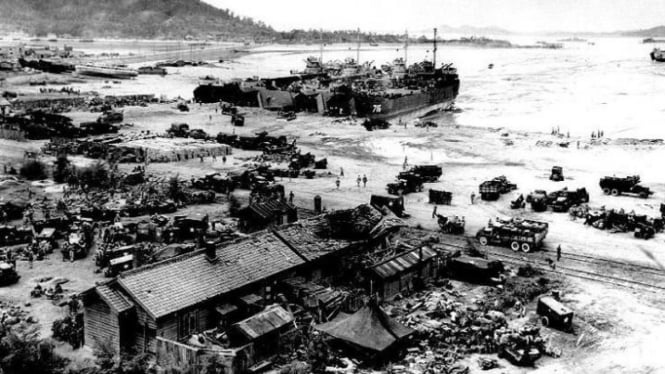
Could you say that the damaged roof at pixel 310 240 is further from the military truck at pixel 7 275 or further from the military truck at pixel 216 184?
the military truck at pixel 216 184

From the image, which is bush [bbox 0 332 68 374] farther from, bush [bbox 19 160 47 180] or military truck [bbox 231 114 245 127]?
military truck [bbox 231 114 245 127]

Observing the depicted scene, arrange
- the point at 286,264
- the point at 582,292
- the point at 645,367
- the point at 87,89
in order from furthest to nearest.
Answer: the point at 87,89 < the point at 582,292 < the point at 286,264 < the point at 645,367

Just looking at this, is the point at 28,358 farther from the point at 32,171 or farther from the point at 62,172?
the point at 32,171

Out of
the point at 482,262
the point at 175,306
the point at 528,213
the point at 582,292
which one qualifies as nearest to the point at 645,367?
the point at 582,292

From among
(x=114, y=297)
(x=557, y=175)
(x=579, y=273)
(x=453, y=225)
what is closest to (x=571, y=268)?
(x=579, y=273)

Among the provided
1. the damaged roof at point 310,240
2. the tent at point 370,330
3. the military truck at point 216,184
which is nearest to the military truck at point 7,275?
the damaged roof at point 310,240

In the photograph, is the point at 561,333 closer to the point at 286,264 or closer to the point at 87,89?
the point at 286,264
